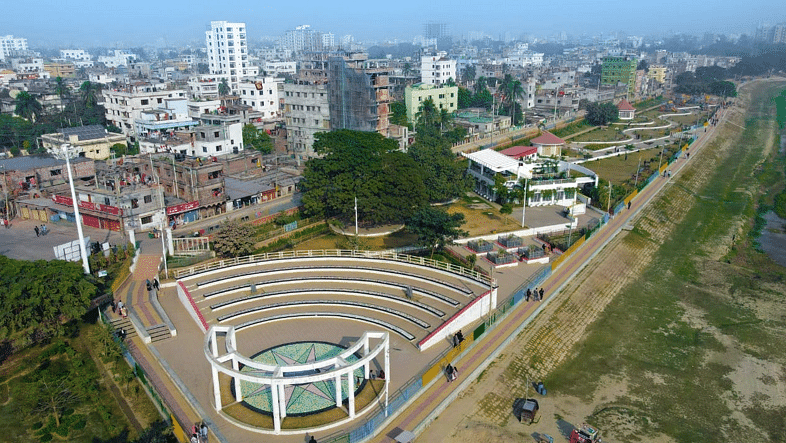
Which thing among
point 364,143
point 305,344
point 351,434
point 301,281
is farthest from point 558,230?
point 351,434

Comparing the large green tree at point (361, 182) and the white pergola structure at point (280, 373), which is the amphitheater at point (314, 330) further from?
the large green tree at point (361, 182)

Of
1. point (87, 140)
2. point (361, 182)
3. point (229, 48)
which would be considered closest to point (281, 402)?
point (361, 182)

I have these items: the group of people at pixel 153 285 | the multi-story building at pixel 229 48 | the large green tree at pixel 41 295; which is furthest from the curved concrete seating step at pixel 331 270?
the multi-story building at pixel 229 48

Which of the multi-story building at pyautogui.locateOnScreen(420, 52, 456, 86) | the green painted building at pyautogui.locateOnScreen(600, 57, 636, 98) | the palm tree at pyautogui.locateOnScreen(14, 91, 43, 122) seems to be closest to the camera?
the palm tree at pyautogui.locateOnScreen(14, 91, 43, 122)

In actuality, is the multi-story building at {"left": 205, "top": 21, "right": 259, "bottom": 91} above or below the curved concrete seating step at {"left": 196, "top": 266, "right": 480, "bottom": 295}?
above

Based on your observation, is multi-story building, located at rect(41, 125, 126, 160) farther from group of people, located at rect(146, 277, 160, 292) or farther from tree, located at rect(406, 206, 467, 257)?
tree, located at rect(406, 206, 467, 257)

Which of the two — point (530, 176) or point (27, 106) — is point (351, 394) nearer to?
point (530, 176)

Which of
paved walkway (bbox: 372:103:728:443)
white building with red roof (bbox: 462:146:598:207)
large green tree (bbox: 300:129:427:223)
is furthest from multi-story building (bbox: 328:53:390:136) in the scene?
paved walkway (bbox: 372:103:728:443)
